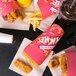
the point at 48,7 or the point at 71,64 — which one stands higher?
the point at 48,7

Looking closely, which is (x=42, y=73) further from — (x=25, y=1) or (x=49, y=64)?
(x=25, y=1)

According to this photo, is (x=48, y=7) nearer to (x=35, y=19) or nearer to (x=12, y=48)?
(x=35, y=19)

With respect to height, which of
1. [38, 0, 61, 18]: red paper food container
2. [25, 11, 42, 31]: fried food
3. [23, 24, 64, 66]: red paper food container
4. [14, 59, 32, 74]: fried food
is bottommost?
[14, 59, 32, 74]: fried food

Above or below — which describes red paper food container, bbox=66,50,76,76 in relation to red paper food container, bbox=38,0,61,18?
below

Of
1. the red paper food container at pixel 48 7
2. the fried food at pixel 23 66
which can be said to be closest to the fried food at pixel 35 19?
the red paper food container at pixel 48 7

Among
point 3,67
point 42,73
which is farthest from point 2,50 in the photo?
point 42,73

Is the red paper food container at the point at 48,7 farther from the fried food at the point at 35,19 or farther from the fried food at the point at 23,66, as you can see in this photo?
the fried food at the point at 23,66

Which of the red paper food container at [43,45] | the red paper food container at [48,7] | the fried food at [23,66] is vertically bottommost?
the fried food at [23,66]

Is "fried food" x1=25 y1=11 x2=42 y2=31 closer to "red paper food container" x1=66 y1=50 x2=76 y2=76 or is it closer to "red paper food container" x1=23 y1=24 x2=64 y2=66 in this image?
"red paper food container" x1=23 y1=24 x2=64 y2=66

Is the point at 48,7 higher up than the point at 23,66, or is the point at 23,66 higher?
the point at 48,7

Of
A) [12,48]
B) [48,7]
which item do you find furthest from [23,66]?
[48,7]

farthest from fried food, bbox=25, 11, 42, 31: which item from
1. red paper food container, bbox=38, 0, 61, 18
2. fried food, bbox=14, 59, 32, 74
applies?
fried food, bbox=14, 59, 32, 74
